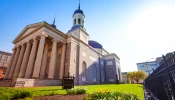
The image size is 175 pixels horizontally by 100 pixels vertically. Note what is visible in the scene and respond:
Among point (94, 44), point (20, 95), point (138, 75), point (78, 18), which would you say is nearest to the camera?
point (20, 95)

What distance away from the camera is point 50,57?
24.0m

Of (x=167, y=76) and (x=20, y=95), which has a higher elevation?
(x=167, y=76)

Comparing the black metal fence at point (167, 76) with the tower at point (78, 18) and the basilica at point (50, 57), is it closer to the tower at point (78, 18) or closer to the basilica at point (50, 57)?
the basilica at point (50, 57)

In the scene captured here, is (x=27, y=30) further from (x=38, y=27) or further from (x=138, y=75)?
(x=138, y=75)

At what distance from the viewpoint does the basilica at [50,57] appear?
17688 millimetres

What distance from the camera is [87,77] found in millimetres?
26156

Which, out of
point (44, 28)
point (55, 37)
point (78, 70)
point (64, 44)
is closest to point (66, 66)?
point (78, 70)

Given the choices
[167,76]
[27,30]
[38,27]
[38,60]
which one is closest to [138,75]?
[38,60]

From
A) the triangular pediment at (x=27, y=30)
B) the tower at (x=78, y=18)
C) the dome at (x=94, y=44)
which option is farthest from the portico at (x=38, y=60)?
the dome at (x=94, y=44)

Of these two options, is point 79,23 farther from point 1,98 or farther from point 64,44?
point 1,98

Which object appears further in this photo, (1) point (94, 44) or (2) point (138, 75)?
(2) point (138, 75)

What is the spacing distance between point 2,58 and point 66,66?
43912mm

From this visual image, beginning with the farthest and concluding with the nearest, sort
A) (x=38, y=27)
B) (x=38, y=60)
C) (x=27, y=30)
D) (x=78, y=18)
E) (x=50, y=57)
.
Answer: (x=78, y=18) → (x=27, y=30) → (x=50, y=57) → (x=38, y=27) → (x=38, y=60)

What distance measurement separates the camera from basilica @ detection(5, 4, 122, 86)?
1769 cm
